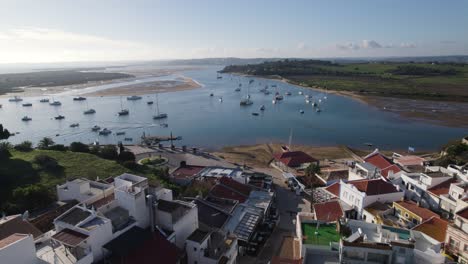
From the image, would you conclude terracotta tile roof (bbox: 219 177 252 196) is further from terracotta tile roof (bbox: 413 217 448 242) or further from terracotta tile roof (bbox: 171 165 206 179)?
terracotta tile roof (bbox: 413 217 448 242)

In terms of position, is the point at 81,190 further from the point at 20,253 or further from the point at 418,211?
the point at 418,211

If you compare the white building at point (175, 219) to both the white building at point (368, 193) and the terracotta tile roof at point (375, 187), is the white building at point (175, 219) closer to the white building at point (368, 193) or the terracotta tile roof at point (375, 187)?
the white building at point (368, 193)

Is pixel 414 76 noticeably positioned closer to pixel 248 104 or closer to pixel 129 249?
pixel 248 104

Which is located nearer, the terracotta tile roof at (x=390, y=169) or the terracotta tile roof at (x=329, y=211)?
the terracotta tile roof at (x=329, y=211)

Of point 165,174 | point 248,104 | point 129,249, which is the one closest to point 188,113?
A: point 248,104

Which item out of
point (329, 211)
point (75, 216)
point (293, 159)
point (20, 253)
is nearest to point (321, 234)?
point (329, 211)

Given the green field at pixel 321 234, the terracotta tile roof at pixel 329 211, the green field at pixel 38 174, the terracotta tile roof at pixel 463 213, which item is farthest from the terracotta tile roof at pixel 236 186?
the terracotta tile roof at pixel 463 213
